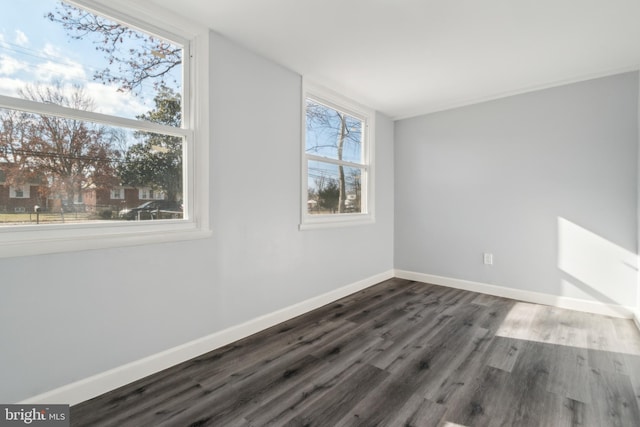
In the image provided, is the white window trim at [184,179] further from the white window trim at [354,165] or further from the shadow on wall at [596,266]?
the shadow on wall at [596,266]

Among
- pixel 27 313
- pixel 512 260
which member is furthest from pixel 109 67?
pixel 512 260

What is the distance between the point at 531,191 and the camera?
134 inches

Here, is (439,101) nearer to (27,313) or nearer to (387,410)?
(387,410)

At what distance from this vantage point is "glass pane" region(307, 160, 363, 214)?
10.9ft

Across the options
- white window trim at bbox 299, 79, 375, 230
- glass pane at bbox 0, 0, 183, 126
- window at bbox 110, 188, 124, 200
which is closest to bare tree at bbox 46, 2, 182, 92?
glass pane at bbox 0, 0, 183, 126

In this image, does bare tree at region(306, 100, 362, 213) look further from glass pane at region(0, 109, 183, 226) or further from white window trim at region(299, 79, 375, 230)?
glass pane at region(0, 109, 183, 226)

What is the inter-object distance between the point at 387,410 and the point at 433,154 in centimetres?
332

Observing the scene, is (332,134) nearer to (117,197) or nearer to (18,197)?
(117,197)

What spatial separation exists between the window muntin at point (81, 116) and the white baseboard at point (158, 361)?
0.93 meters

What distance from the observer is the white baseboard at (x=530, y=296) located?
9.80 feet

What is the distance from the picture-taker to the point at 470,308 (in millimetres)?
3230

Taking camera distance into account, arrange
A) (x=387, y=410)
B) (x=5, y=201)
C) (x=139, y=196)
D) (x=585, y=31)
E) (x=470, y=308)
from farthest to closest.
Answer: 1. (x=470, y=308)
2. (x=585, y=31)
3. (x=139, y=196)
4. (x=387, y=410)
5. (x=5, y=201)

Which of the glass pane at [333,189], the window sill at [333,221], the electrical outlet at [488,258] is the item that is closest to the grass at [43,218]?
the window sill at [333,221]

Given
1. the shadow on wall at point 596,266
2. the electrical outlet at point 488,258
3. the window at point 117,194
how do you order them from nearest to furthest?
the window at point 117,194
the shadow on wall at point 596,266
the electrical outlet at point 488,258
